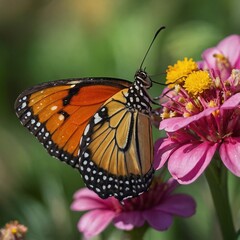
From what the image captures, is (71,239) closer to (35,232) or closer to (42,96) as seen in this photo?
(35,232)

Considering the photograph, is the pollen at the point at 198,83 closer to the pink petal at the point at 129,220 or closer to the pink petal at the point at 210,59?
the pink petal at the point at 210,59

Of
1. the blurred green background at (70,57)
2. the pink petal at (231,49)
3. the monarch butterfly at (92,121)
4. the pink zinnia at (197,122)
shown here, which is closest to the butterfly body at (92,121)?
the monarch butterfly at (92,121)

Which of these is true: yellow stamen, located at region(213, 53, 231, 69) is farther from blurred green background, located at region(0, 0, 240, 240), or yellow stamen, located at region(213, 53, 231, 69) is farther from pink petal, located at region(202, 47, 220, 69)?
blurred green background, located at region(0, 0, 240, 240)

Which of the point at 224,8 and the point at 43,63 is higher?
the point at 43,63

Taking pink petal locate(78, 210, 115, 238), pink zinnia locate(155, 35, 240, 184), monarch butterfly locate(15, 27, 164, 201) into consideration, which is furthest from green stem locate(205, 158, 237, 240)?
pink petal locate(78, 210, 115, 238)

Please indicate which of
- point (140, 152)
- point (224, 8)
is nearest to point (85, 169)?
point (140, 152)

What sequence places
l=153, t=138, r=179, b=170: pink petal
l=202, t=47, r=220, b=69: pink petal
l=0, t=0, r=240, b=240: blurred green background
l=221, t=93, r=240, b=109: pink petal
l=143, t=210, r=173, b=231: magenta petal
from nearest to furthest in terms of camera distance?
l=221, t=93, r=240, b=109: pink petal
l=153, t=138, r=179, b=170: pink petal
l=143, t=210, r=173, b=231: magenta petal
l=202, t=47, r=220, b=69: pink petal
l=0, t=0, r=240, b=240: blurred green background
